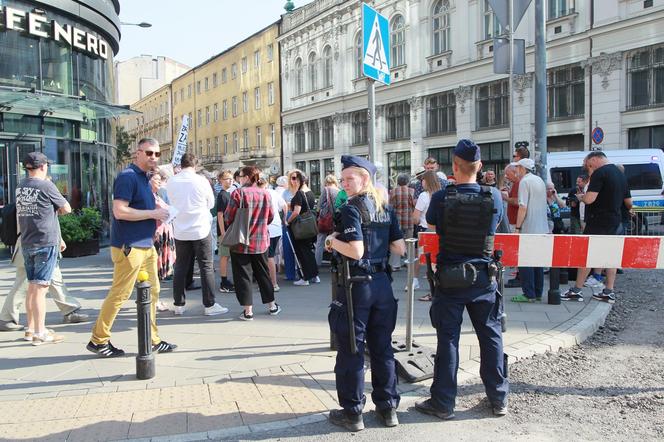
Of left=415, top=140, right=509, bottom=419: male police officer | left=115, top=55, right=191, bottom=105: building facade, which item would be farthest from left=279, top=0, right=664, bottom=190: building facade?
left=115, top=55, right=191, bottom=105: building facade

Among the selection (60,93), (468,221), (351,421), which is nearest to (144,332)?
(351,421)

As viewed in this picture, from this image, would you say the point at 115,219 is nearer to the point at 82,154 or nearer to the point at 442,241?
the point at 442,241

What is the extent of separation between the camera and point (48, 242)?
18.7 feet

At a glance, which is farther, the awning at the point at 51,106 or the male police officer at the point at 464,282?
the awning at the point at 51,106

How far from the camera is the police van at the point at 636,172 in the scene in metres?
17.2

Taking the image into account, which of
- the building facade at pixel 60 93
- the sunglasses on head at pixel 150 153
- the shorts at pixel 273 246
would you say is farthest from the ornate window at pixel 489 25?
the sunglasses on head at pixel 150 153

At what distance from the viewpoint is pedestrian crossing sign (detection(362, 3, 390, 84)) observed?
18.6ft

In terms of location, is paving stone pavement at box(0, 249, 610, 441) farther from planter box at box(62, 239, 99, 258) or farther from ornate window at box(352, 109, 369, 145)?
ornate window at box(352, 109, 369, 145)

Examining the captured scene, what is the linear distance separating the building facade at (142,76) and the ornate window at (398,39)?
50.4 m

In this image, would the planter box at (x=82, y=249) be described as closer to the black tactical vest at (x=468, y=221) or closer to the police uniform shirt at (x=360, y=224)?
the police uniform shirt at (x=360, y=224)

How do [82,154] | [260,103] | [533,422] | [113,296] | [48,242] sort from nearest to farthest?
[533,422], [113,296], [48,242], [82,154], [260,103]

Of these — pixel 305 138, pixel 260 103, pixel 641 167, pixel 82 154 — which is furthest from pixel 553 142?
pixel 260 103

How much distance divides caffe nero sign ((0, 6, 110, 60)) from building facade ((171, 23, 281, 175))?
89.6ft

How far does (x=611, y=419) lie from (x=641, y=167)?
15.8m
